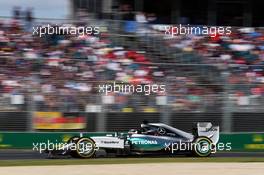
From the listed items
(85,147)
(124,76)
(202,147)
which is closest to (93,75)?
(124,76)

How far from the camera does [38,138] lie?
59.0 ft

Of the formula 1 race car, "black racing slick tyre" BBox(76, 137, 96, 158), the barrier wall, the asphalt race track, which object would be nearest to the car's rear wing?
the formula 1 race car

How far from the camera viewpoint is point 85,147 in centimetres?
1597

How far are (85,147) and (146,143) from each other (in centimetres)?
162

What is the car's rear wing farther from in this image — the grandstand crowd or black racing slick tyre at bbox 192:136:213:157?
the grandstand crowd

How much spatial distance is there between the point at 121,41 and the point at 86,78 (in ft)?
10.1

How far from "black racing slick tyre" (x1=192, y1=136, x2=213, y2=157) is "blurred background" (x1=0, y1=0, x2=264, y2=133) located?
195 centimetres

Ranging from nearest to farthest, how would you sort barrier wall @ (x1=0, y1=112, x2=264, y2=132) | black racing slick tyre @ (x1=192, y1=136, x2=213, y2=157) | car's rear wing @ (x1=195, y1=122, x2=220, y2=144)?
black racing slick tyre @ (x1=192, y1=136, x2=213, y2=157), car's rear wing @ (x1=195, y1=122, x2=220, y2=144), barrier wall @ (x1=0, y1=112, x2=264, y2=132)

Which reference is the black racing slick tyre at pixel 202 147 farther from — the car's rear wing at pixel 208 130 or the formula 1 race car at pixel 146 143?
the car's rear wing at pixel 208 130

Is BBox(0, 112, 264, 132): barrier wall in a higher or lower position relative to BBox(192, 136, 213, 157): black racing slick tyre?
higher

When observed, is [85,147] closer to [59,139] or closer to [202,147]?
[59,139]

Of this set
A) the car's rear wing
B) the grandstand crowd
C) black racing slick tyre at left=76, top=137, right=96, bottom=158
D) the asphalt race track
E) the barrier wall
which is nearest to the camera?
black racing slick tyre at left=76, top=137, right=96, bottom=158

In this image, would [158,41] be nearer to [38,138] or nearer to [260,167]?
[38,138]

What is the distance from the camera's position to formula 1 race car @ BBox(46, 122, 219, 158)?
16.0m
